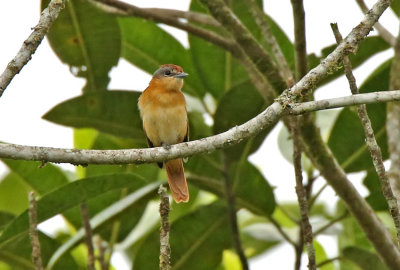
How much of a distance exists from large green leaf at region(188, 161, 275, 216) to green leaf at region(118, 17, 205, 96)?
2.86 feet

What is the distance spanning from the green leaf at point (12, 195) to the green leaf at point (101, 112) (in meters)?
0.99

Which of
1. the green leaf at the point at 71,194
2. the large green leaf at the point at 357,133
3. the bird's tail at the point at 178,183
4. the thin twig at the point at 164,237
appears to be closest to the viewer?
the thin twig at the point at 164,237

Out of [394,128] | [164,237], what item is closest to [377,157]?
[164,237]

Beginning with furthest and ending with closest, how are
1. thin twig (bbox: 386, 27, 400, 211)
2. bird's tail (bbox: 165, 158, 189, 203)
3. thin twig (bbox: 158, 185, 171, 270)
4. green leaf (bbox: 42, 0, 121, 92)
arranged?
green leaf (bbox: 42, 0, 121, 92), bird's tail (bbox: 165, 158, 189, 203), thin twig (bbox: 386, 27, 400, 211), thin twig (bbox: 158, 185, 171, 270)

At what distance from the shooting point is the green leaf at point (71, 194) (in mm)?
4145

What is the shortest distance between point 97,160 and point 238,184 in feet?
5.71

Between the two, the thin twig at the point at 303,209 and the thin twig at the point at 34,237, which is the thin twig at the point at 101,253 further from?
the thin twig at the point at 303,209

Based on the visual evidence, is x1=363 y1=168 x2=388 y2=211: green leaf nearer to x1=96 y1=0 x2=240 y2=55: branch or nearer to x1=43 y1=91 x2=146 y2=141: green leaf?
x1=96 y1=0 x2=240 y2=55: branch

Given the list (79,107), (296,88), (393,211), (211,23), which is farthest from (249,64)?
(393,211)

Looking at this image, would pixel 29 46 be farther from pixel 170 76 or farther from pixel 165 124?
pixel 165 124

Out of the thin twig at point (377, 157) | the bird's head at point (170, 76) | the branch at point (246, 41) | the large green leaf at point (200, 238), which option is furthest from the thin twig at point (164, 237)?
the bird's head at point (170, 76)

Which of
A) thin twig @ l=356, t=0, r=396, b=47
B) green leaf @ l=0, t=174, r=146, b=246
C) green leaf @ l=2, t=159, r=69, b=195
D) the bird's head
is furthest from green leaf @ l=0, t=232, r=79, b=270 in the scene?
thin twig @ l=356, t=0, r=396, b=47

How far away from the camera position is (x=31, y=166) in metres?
4.83

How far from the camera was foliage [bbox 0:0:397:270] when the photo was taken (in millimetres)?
4562
